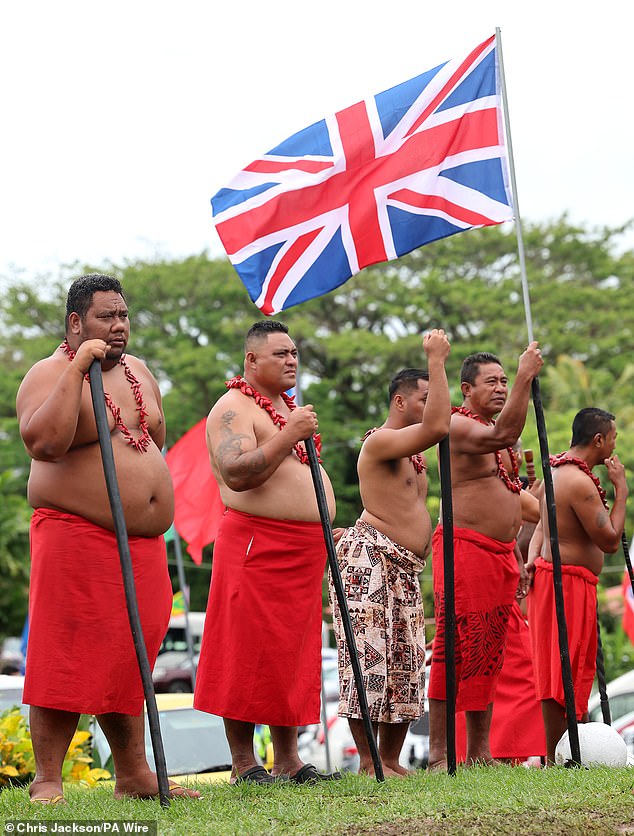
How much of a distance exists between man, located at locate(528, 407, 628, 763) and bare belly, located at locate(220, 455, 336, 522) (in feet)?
6.68

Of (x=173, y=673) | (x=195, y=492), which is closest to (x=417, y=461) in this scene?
(x=195, y=492)

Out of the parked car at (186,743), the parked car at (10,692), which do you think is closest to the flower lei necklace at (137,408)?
the parked car at (186,743)

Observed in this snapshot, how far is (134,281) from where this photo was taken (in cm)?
3266

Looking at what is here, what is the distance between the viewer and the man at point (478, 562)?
698 centimetres

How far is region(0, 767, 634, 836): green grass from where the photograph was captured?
4.59 meters

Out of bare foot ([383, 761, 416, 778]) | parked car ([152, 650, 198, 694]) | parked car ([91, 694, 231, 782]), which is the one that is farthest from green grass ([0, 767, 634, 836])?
parked car ([152, 650, 198, 694])

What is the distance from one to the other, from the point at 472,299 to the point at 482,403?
2360cm

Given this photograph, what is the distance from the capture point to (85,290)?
555cm

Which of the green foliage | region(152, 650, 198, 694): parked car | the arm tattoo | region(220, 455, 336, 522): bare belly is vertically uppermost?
the green foliage

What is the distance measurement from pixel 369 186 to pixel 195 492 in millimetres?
8551

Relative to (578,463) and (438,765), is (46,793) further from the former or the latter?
(578,463)

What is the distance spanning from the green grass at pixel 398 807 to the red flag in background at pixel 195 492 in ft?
30.6

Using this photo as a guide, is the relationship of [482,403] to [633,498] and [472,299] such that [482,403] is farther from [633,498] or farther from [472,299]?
[472,299]

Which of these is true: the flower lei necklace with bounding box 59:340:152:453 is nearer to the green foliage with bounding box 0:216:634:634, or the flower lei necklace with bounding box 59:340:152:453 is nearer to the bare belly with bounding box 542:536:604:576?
the bare belly with bounding box 542:536:604:576
